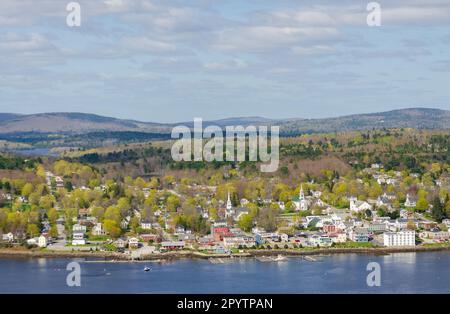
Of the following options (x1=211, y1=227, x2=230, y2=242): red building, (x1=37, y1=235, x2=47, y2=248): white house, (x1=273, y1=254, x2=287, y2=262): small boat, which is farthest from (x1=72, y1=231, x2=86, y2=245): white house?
(x1=273, y1=254, x2=287, y2=262): small boat

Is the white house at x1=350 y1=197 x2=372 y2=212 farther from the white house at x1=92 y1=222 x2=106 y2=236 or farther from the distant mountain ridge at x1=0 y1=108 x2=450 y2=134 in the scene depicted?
the distant mountain ridge at x1=0 y1=108 x2=450 y2=134

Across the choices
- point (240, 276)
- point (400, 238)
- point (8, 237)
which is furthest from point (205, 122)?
point (240, 276)

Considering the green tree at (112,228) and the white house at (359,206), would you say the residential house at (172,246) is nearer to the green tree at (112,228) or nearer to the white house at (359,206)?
the green tree at (112,228)

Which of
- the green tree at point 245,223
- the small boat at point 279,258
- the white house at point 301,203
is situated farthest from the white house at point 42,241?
the white house at point 301,203
